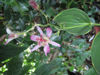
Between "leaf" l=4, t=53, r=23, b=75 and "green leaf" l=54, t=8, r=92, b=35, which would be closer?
"leaf" l=4, t=53, r=23, b=75

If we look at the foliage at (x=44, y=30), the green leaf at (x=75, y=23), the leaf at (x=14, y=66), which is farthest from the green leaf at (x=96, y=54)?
the leaf at (x=14, y=66)

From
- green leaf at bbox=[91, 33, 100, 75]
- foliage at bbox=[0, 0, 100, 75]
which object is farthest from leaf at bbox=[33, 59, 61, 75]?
green leaf at bbox=[91, 33, 100, 75]

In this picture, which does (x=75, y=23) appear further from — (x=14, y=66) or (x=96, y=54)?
(x=14, y=66)

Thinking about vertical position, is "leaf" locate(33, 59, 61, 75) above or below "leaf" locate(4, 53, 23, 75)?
below

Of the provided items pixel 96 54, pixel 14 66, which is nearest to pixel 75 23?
pixel 96 54

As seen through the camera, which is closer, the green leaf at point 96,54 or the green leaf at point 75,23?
the green leaf at point 96,54

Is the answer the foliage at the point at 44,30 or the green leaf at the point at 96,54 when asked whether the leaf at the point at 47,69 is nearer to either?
the foliage at the point at 44,30

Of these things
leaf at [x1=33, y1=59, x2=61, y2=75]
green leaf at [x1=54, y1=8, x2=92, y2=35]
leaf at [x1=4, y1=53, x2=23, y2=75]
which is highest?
green leaf at [x1=54, y1=8, x2=92, y2=35]

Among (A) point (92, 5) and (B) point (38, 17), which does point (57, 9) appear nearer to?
(B) point (38, 17)

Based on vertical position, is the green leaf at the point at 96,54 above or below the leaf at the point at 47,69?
above

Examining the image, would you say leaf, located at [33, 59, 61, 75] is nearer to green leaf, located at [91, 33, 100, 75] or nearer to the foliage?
the foliage
